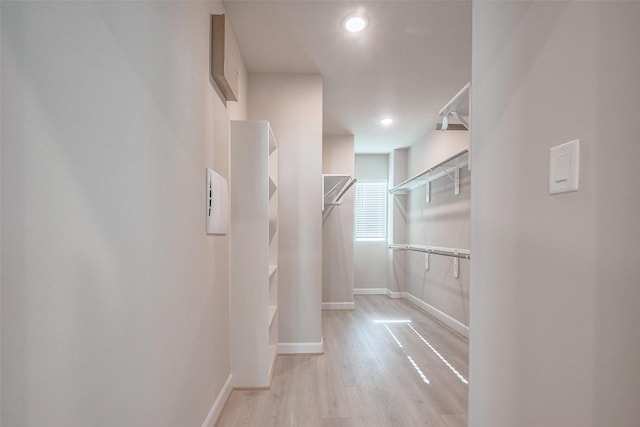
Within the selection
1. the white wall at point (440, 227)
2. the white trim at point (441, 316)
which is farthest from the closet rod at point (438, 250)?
the white trim at point (441, 316)

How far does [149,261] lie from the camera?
1101 mm

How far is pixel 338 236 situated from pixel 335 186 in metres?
1.10

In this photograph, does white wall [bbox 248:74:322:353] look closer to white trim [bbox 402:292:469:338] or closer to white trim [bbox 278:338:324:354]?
white trim [bbox 278:338:324:354]

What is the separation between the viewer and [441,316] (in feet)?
13.5

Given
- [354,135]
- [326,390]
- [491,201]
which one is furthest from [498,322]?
[354,135]

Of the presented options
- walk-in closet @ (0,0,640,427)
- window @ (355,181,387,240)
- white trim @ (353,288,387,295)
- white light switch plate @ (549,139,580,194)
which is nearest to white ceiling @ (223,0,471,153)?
walk-in closet @ (0,0,640,427)

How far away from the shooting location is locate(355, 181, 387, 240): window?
5.86 m

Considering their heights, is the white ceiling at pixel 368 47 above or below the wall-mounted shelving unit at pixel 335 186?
above

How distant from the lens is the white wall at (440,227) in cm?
365

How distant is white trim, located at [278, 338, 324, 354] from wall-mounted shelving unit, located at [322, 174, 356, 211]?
1.63 meters

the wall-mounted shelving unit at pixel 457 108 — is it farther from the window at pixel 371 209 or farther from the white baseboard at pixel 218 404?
the window at pixel 371 209

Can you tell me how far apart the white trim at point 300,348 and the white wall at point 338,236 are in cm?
182

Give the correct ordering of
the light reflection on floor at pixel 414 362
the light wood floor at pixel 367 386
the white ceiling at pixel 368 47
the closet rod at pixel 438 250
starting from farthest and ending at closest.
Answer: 1. the closet rod at pixel 438 250
2. the light reflection on floor at pixel 414 362
3. the white ceiling at pixel 368 47
4. the light wood floor at pixel 367 386

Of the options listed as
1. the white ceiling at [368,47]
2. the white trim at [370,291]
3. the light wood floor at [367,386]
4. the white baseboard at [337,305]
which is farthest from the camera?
the white trim at [370,291]
